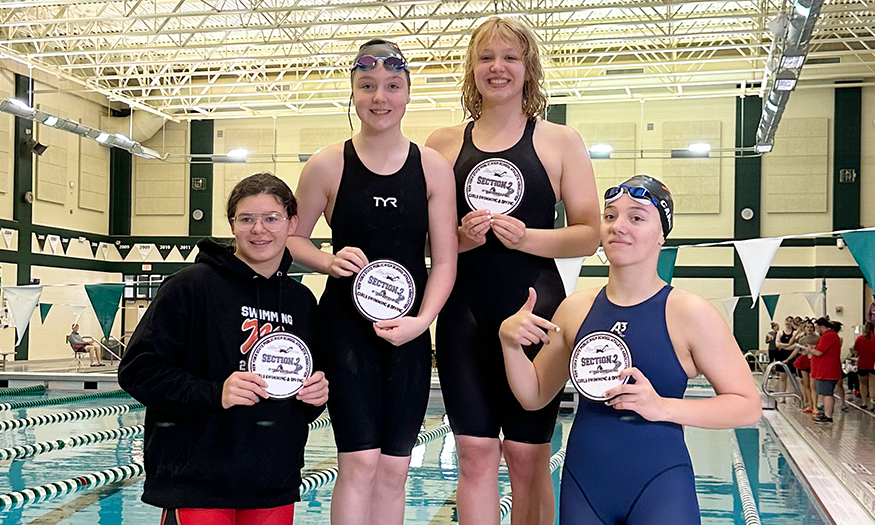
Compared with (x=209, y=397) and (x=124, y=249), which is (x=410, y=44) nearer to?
(x=124, y=249)

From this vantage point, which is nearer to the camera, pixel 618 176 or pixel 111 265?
pixel 618 176

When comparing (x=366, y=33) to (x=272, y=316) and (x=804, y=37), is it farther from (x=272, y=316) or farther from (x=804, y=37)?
(x=272, y=316)

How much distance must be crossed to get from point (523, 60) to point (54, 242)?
22668mm

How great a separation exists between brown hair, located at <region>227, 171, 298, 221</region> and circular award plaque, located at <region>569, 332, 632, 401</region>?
977mm

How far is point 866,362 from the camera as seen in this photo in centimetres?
1303

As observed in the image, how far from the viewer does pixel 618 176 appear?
2230 cm

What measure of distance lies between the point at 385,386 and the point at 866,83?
21791 millimetres

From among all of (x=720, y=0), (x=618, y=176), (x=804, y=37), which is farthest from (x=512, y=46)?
(x=618, y=176)

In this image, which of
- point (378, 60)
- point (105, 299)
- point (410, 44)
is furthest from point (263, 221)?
point (410, 44)

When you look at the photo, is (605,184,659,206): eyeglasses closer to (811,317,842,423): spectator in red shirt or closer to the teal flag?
(811,317,842,423): spectator in red shirt

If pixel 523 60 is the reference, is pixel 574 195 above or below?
below

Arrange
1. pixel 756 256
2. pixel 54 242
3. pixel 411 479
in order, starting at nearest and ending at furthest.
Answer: pixel 411 479
pixel 756 256
pixel 54 242

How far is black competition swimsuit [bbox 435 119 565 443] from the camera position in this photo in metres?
2.66

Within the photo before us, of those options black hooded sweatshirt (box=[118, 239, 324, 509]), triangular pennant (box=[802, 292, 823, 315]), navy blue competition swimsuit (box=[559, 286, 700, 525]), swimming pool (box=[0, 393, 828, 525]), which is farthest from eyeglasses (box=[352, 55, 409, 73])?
triangular pennant (box=[802, 292, 823, 315])
